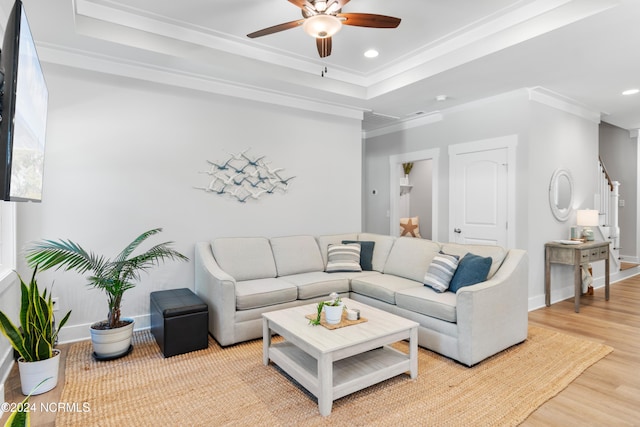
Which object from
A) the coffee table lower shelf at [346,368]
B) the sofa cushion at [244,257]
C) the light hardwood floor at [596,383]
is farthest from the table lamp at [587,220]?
the sofa cushion at [244,257]

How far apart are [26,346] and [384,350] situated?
244cm

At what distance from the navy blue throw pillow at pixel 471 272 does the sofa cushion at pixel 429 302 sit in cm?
12

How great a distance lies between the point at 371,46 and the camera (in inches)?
144

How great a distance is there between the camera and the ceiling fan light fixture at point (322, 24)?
2.30 meters

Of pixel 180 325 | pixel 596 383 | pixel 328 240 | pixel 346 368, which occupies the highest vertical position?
pixel 328 240

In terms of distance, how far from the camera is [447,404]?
2258 mm

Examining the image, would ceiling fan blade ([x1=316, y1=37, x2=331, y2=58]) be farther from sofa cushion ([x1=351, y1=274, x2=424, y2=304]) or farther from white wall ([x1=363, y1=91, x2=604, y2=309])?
white wall ([x1=363, y1=91, x2=604, y2=309])

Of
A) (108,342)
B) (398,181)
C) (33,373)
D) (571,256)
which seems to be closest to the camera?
(33,373)

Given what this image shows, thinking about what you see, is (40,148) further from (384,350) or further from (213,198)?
(384,350)

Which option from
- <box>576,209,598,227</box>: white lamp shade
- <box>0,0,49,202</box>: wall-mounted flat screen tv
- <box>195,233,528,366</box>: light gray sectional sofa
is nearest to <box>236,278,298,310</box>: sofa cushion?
<box>195,233,528,366</box>: light gray sectional sofa

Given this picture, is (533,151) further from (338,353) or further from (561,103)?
(338,353)

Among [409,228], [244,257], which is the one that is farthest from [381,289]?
[409,228]

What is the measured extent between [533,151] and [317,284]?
2996 millimetres

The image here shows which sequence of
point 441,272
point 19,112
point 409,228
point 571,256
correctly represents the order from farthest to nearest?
point 409,228
point 571,256
point 441,272
point 19,112
